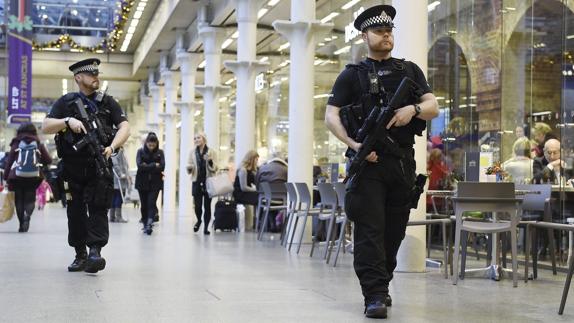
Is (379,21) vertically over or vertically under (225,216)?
over

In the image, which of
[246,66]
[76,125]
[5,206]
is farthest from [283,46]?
[76,125]

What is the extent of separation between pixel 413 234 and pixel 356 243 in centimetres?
379

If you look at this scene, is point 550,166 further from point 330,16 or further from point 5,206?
point 330,16

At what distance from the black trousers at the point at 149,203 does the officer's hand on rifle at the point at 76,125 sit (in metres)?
7.79

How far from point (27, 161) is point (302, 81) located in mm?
4444

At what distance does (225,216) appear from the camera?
1833 centimetres

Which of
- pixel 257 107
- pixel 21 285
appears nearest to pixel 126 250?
pixel 21 285

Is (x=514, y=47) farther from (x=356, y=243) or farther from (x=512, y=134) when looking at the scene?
(x=356, y=243)

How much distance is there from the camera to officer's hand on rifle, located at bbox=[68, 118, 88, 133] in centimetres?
A: 910

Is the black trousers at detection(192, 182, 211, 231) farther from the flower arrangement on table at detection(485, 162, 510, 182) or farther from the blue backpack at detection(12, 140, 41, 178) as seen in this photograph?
the flower arrangement on table at detection(485, 162, 510, 182)

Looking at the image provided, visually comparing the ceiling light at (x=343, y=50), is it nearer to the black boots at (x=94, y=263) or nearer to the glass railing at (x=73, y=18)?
the black boots at (x=94, y=263)

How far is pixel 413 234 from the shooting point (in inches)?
409

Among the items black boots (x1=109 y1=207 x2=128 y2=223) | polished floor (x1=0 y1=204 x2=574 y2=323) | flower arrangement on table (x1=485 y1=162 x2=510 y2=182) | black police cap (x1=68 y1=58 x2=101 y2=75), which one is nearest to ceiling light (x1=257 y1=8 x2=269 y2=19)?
black boots (x1=109 y1=207 x2=128 y2=223)

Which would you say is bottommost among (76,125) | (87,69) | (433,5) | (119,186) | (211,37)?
(119,186)
